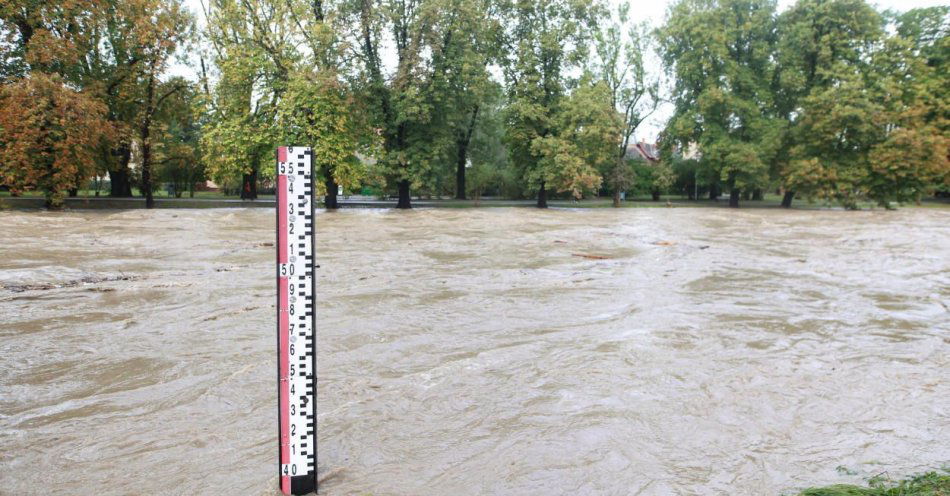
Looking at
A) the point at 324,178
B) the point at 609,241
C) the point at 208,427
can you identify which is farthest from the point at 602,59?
the point at 208,427

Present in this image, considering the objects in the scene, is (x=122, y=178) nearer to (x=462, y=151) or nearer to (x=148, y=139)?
(x=148, y=139)

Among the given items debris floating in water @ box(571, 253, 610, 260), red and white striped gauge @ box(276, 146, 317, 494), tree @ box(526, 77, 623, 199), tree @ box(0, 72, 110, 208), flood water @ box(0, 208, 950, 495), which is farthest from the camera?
tree @ box(526, 77, 623, 199)

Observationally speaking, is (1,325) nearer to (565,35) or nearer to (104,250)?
(104,250)

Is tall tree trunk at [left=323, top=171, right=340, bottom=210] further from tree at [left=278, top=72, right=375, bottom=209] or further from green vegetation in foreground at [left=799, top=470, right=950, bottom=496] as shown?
green vegetation in foreground at [left=799, top=470, right=950, bottom=496]

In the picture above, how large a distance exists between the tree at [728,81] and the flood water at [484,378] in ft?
94.8

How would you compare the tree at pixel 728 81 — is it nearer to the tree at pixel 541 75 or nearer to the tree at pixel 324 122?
the tree at pixel 541 75

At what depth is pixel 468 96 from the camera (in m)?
33.1

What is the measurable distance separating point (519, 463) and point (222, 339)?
13.5ft

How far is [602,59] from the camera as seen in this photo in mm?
41781

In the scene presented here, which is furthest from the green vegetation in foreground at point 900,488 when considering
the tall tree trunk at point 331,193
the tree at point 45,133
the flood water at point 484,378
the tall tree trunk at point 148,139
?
the tall tree trunk at point 148,139

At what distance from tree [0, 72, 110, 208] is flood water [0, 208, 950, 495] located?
15.7 meters

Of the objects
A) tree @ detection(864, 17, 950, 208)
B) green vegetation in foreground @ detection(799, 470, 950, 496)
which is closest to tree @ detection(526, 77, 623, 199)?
tree @ detection(864, 17, 950, 208)

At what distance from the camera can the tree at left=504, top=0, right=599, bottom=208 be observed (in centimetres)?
3553

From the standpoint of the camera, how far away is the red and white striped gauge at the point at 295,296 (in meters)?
3.16
